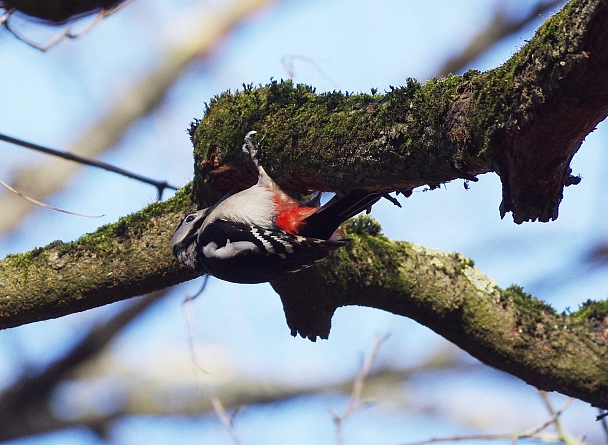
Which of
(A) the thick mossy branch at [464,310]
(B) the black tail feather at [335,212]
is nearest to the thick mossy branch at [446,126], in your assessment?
(B) the black tail feather at [335,212]

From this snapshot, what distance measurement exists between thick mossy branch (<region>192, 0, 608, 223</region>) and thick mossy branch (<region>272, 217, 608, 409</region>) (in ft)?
1.85

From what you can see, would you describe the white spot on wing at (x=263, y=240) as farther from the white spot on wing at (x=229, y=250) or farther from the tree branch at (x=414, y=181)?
the tree branch at (x=414, y=181)

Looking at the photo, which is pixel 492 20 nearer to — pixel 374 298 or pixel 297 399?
pixel 297 399

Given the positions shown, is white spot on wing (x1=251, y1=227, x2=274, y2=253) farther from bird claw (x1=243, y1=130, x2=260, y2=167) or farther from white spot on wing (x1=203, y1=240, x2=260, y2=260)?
bird claw (x1=243, y1=130, x2=260, y2=167)

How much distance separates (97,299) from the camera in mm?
3527

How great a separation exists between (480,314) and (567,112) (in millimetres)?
1853

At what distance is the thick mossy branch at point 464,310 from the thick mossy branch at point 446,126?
563 mm

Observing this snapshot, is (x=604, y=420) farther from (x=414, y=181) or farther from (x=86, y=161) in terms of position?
(x=86, y=161)

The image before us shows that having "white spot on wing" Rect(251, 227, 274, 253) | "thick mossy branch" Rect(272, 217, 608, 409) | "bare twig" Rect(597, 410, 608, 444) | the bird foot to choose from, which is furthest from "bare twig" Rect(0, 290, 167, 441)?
"bare twig" Rect(597, 410, 608, 444)

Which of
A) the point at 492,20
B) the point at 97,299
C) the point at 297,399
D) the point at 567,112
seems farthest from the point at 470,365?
the point at 567,112

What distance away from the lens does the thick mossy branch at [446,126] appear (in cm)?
222

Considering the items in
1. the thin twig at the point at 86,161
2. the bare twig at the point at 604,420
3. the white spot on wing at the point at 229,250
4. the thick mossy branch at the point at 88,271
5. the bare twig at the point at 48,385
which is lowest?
the bare twig at the point at 604,420

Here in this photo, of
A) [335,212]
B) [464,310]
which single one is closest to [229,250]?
[335,212]

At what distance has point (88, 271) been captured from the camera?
348 cm
